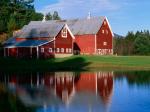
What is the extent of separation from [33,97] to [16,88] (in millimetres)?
6670

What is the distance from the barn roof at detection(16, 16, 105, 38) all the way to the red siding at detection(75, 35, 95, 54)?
0.97 m

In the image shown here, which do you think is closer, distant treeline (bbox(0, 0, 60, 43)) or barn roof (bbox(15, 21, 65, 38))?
barn roof (bbox(15, 21, 65, 38))

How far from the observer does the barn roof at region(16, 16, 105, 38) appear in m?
92.9

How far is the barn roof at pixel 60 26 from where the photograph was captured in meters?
92.9

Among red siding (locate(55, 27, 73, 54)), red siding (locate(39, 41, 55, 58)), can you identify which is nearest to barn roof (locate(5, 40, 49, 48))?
red siding (locate(39, 41, 55, 58))

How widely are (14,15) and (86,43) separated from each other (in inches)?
1182

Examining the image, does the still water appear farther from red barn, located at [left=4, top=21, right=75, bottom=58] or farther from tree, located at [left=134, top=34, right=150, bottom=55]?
tree, located at [left=134, top=34, right=150, bottom=55]

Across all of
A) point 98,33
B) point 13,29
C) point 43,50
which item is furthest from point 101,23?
point 13,29

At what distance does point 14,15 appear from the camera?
122188 mm

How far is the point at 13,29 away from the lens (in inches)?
4422

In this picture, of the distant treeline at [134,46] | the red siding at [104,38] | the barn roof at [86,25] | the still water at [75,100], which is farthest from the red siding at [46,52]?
the still water at [75,100]

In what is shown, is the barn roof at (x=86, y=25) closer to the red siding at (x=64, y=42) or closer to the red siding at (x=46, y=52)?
the red siding at (x=64, y=42)

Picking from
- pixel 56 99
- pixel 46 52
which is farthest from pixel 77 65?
pixel 56 99

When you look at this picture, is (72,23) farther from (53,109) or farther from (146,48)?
(53,109)
